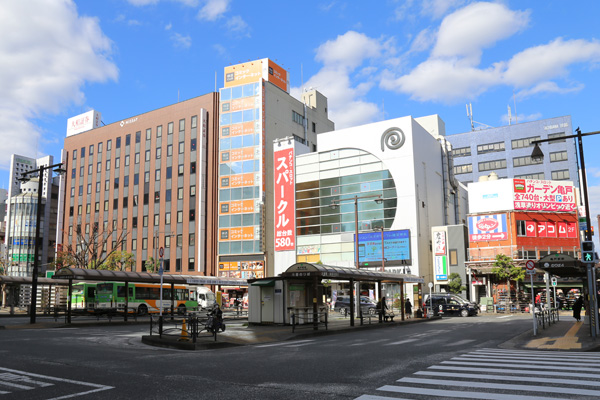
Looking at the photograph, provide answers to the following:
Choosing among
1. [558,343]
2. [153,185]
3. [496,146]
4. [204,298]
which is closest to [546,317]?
[558,343]

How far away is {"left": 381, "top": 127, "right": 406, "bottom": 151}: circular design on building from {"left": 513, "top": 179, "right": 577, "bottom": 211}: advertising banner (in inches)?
539

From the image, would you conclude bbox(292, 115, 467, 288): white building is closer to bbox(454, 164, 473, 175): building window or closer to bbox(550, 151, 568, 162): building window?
bbox(550, 151, 568, 162): building window

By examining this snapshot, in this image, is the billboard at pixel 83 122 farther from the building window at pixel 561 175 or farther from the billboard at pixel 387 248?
the building window at pixel 561 175

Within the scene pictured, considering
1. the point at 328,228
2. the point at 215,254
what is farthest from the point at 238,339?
the point at 215,254

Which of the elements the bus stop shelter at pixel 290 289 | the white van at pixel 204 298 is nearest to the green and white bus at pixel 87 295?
the white van at pixel 204 298

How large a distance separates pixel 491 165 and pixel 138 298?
3144 inches

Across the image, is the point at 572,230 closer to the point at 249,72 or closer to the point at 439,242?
the point at 439,242

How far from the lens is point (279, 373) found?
1090cm

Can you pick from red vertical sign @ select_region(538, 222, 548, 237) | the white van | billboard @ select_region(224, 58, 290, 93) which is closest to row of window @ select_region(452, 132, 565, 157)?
red vertical sign @ select_region(538, 222, 548, 237)

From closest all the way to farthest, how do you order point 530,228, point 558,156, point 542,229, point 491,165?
point 530,228
point 542,229
point 558,156
point 491,165

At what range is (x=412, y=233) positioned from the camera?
57.8 meters

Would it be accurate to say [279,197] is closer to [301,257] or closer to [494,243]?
[301,257]

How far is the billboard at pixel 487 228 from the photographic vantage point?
54.8 meters

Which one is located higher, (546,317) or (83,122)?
(83,122)
